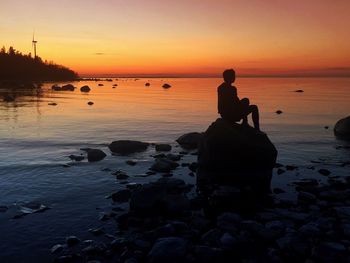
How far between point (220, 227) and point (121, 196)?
165 inches

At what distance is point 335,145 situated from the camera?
84.8ft

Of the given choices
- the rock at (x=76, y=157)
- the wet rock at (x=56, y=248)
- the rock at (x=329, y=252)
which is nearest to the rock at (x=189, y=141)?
the rock at (x=76, y=157)

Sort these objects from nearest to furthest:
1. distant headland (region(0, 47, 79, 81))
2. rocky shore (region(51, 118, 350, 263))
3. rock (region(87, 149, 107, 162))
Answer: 1. rocky shore (region(51, 118, 350, 263))
2. rock (region(87, 149, 107, 162))
3. distant headland (region(0, 47, 79, 81))

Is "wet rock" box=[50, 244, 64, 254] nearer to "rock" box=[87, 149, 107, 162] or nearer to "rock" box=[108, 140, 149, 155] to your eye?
"rock" box=[87, 149, 107, 162]

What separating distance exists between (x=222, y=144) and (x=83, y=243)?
8.18 m

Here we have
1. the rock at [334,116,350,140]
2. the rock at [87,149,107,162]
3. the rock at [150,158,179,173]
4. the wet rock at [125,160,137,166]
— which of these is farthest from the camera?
the rock at [334,116,350,140]

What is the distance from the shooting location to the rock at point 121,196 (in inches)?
529

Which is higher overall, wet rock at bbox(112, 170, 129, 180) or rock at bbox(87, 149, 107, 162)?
rock at bbox(87, 149, 107, 162)

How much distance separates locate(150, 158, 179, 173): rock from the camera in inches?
702

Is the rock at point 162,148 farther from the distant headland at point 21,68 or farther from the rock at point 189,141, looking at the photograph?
the distant headland at point 21,68

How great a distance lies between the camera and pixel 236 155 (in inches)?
648

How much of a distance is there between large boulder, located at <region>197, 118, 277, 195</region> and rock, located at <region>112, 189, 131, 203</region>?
11.8 ft

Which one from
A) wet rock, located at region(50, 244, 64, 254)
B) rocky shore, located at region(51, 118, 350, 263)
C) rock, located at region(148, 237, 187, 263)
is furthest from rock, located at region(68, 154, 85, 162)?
rock, located at region(148, 237, 187, 263)

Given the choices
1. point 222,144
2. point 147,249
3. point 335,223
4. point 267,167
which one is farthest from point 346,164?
point 147,249
